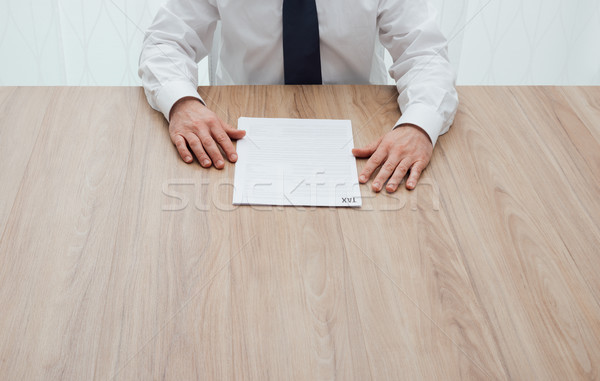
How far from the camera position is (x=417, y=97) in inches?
48.9

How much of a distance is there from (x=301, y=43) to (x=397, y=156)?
468 mm

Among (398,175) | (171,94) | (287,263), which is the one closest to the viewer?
(287,263)

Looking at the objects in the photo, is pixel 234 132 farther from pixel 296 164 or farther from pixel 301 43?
pixel 301 43

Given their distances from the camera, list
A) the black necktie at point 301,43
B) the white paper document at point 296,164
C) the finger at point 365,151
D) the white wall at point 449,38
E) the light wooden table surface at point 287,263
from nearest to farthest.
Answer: the light wooden table surface at point 287,263, the white paper document at point 296,164, the finger at point 365,151, the black necktie at point 301,43, the white wall at point 449,38

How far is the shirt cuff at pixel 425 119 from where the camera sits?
1.16 m

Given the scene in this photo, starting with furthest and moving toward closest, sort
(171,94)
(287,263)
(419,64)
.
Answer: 1. (419,64)
2. (171,94)
3. (287,263)

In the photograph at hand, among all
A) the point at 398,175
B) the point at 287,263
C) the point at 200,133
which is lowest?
the point at 287,263

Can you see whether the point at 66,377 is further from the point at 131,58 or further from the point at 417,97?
the point at 131,58

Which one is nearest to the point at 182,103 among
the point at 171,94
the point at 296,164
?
the point at 171,94

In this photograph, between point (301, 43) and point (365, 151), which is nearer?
point (365, 151)

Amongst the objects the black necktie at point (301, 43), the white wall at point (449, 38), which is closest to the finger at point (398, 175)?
the black necktie at point (301, 43)

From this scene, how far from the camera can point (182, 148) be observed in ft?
3.67

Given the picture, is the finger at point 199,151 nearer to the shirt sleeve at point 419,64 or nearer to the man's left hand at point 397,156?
the man's left hand at point 397,156

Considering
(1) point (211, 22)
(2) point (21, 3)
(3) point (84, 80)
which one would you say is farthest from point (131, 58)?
(1) point (211, 22)
